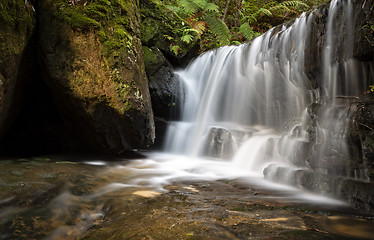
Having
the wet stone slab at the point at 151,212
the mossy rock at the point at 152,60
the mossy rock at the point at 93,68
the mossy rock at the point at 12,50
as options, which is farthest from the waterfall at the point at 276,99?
the mossy rock at the point at 12,50

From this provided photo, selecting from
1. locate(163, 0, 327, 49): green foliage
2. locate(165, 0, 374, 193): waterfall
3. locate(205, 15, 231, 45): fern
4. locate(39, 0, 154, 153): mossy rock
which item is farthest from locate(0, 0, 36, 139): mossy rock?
locate(205, 15, 231, 45): fern

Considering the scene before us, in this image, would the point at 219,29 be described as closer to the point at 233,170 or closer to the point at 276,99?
the point at 276,99

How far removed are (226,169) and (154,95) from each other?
9.93 feet

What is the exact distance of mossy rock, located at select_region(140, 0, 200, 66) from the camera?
669 centimetres

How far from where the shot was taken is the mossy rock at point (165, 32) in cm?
669

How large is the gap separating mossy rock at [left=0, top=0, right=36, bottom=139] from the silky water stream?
0.91 metres

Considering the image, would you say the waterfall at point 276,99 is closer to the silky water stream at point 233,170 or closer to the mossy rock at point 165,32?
the silky water stream at point 233,170

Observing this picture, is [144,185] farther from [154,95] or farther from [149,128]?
[154,95]

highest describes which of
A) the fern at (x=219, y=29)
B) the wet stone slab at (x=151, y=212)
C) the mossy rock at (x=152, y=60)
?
the fern at (x=219, y=29)

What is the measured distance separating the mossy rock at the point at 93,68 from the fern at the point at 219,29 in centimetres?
582

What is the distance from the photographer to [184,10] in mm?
9516

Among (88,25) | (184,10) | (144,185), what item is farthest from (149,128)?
(184,10)

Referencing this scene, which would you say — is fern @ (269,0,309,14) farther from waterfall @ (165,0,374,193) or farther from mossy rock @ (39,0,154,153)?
mossy rock @ (39,0,154,153)

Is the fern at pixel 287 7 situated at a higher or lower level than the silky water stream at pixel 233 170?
higher
